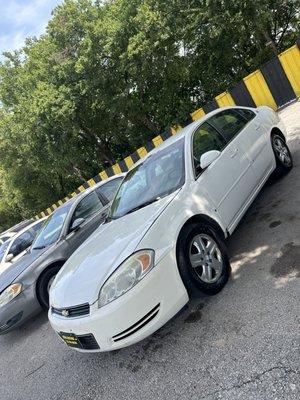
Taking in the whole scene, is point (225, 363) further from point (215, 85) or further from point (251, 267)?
point (215, 85)

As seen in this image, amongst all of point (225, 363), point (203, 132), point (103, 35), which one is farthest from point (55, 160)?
point (225, 363)

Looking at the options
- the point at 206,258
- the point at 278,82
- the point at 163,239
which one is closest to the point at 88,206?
the point at 206,258

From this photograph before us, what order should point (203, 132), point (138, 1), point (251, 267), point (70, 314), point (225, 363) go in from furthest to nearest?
point (138, 1), point (203, 132), point (251, 267), point (70, 314), point (225, 363)

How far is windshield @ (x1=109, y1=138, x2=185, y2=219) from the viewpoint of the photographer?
194 inches

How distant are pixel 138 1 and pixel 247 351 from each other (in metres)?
20.7

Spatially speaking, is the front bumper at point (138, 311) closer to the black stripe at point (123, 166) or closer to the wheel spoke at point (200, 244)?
the wheel spoke at point (200, 244)

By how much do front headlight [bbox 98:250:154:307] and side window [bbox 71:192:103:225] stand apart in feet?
11.8

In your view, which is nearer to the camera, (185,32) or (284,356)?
(284,356)

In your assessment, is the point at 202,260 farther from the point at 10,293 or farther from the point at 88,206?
the point at 88,206

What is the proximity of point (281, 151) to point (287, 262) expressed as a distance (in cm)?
280

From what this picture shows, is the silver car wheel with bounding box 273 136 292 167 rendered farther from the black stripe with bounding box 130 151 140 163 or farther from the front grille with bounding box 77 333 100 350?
the black stripe with bounding box 130 151 140 163

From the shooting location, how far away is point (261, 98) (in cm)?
1518

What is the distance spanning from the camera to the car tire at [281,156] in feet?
21.4

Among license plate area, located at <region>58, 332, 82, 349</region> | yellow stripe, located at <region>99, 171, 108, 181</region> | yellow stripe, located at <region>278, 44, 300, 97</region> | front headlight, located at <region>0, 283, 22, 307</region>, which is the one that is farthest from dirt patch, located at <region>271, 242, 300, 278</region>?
yellow stripe, located at <region>99, 171, 108, 181</region>
